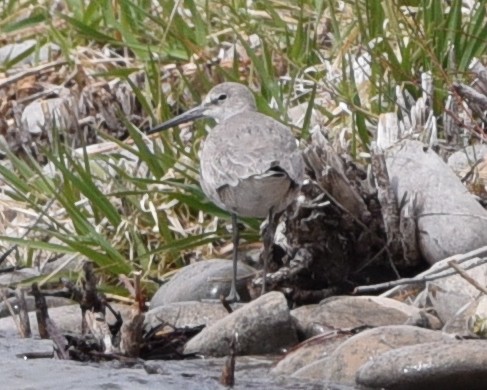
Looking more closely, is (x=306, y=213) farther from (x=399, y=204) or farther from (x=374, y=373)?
(x=374, y=373)

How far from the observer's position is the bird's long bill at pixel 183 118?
7.05m

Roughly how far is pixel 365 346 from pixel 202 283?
1429mm

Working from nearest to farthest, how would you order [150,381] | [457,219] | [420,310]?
[150,381]
[420,310]
[457,219]

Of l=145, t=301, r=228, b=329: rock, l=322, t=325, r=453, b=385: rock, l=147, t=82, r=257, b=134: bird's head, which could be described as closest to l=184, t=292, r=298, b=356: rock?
l=145, t=301, r=228, b=329: rock

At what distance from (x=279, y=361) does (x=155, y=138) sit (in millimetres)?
2473

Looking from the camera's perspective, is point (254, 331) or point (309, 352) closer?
point (309, 352)

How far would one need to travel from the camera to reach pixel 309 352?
5.13 meters

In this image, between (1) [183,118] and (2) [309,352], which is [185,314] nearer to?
(2) [309,352]

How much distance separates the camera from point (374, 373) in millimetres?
4602

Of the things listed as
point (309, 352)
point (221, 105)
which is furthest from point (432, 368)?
point (221, 105)

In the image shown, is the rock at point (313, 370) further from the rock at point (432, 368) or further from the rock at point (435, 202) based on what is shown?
the rock at point (435, 202)

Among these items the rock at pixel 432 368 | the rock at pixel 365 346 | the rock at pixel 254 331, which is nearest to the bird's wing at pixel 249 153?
the rock at pixel 254 331

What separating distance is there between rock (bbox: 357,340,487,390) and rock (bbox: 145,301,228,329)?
1219 mm

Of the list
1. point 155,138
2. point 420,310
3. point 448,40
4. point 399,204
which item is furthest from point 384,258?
point 155,138
